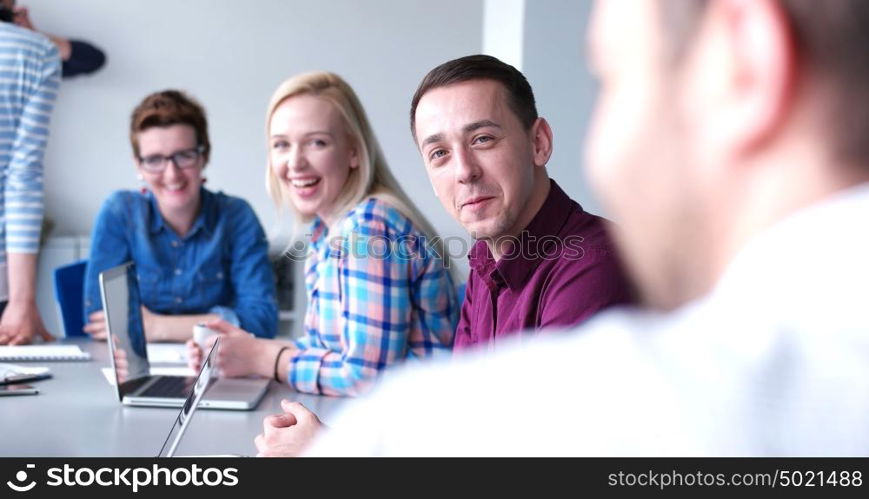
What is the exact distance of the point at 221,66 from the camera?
4035 mm

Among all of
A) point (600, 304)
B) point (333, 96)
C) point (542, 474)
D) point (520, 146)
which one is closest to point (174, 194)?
point (333, 96)

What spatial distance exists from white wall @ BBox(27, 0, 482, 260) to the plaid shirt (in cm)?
220

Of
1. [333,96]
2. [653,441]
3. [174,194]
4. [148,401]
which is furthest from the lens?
[174,194]

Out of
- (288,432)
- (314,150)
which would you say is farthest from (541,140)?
(314,150)

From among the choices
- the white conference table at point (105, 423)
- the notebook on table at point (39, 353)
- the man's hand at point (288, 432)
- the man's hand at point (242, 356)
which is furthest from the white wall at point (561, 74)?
the notebook on table at point (39, 353)

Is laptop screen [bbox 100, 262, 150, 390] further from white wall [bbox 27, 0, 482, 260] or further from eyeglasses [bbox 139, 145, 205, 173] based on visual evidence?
white wall [bbox 27, 0, 482, 260]

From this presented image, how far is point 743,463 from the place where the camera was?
0.98 ft

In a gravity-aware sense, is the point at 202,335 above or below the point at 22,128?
below

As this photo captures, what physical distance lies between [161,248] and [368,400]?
210 cm

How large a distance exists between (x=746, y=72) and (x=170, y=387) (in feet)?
4.56

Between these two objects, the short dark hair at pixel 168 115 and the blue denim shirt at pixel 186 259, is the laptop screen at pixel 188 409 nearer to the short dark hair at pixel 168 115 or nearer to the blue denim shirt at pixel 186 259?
the blue denim shirt at pixel 186 259

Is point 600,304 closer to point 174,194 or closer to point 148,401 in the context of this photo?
point 148,401

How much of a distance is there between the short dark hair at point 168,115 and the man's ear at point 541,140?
130cm

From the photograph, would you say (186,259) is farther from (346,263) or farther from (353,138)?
(346,263)
